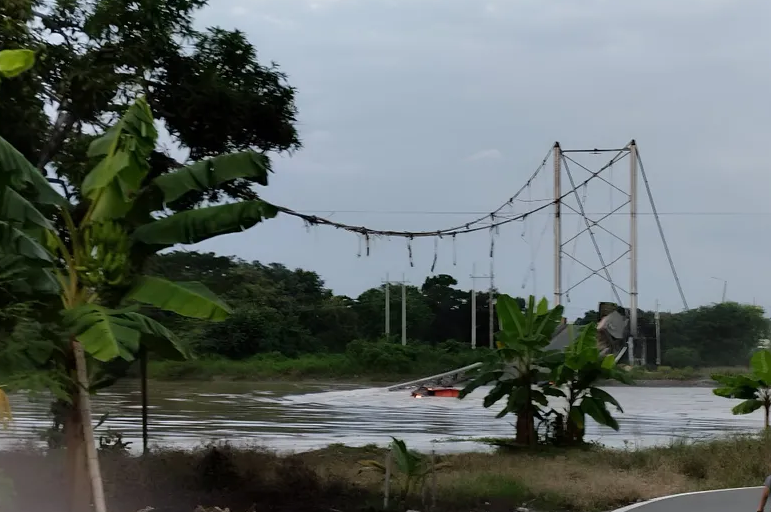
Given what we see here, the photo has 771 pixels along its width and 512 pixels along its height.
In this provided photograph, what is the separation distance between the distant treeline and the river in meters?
6.30

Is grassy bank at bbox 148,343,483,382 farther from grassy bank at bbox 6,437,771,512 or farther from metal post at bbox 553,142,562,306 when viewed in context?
grassy bank at bbox 6,437,771,512

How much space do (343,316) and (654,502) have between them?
56.9m

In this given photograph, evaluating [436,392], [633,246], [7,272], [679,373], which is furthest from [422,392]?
[7,272]

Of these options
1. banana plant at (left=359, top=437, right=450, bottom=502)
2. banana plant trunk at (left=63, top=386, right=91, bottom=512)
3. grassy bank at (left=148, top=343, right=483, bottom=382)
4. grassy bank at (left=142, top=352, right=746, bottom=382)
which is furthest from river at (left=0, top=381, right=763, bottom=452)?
grassy bank at (left=148, top=343, right=483, bottom=382)

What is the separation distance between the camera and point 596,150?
28891mm

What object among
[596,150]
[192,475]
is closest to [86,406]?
[192,475]

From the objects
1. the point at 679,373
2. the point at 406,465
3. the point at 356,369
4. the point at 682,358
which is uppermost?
the point at 406,465

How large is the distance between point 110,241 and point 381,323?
217ft

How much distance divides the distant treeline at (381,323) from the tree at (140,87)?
3175 cm

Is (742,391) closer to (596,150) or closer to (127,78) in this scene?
(596,150)

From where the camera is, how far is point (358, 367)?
197 feet

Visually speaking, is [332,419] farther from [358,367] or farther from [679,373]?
[679,373]

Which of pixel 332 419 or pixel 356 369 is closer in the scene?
pixel 332 419

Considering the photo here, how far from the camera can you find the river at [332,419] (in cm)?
2066
